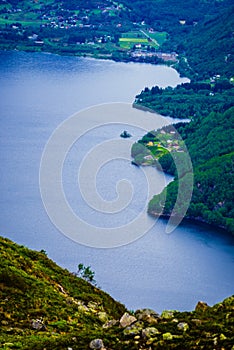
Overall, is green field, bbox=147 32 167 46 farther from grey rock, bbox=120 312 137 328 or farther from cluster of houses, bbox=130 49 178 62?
grey rock, bbox=120 312 137 328

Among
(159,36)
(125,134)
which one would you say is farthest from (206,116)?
(159,36)

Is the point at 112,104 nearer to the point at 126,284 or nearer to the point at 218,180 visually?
the point at 218,180

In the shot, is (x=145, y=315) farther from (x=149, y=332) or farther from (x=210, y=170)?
(x=210, y=170)

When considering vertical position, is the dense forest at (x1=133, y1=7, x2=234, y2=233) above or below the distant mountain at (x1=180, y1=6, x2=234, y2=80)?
below

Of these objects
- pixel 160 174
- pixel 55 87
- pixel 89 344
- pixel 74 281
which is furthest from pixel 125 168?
pixel 89 344

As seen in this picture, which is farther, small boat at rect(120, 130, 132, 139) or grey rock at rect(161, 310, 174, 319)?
small boat at rect(120, 130, 132, 139)

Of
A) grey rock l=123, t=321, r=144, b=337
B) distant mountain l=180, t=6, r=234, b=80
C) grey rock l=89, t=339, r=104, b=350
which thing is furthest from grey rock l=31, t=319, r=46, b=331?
distant mountain l=180, t=6, r=234, b=80

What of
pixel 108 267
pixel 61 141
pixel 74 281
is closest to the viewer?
pixel 74 281
